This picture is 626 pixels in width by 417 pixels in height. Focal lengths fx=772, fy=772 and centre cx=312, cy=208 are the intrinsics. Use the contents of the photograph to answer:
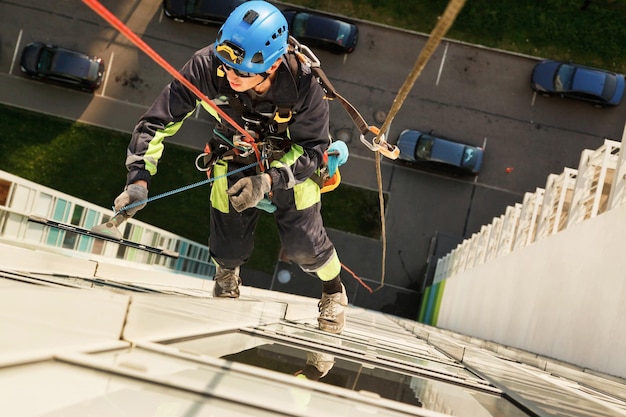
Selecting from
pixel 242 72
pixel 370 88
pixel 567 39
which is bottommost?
pixel 242 72

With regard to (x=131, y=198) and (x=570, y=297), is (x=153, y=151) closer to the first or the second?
(x=131, y=198)

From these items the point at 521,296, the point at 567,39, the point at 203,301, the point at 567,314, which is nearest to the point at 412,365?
the point at 203,301

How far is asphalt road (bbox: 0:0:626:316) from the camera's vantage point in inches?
1029

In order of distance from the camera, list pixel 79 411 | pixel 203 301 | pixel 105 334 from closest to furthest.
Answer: pixel 79 411, pixel 105 334, pixel 203 301

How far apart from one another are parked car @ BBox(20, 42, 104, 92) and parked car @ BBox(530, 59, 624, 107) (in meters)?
15.1

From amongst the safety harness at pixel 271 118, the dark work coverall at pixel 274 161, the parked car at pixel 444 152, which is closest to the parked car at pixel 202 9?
the parked car at pixel 444 152

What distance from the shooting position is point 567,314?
30.0ft

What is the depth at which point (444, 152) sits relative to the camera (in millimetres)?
25125

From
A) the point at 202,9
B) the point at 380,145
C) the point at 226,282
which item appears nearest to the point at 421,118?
the point at 202,9

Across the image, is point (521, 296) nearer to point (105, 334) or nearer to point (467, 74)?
point (105, 334)

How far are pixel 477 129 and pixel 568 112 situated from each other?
125 inches

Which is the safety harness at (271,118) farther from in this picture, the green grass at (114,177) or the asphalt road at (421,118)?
the asphalt road at (421,118)

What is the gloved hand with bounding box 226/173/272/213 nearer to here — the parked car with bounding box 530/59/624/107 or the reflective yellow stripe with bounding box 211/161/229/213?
the reflective yellow stripe with bounding box 211/161/229/213

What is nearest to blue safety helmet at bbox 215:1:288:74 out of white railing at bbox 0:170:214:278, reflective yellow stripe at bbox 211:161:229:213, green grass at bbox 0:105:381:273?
reflective yellow stripe at bbox 211:161:229:213
